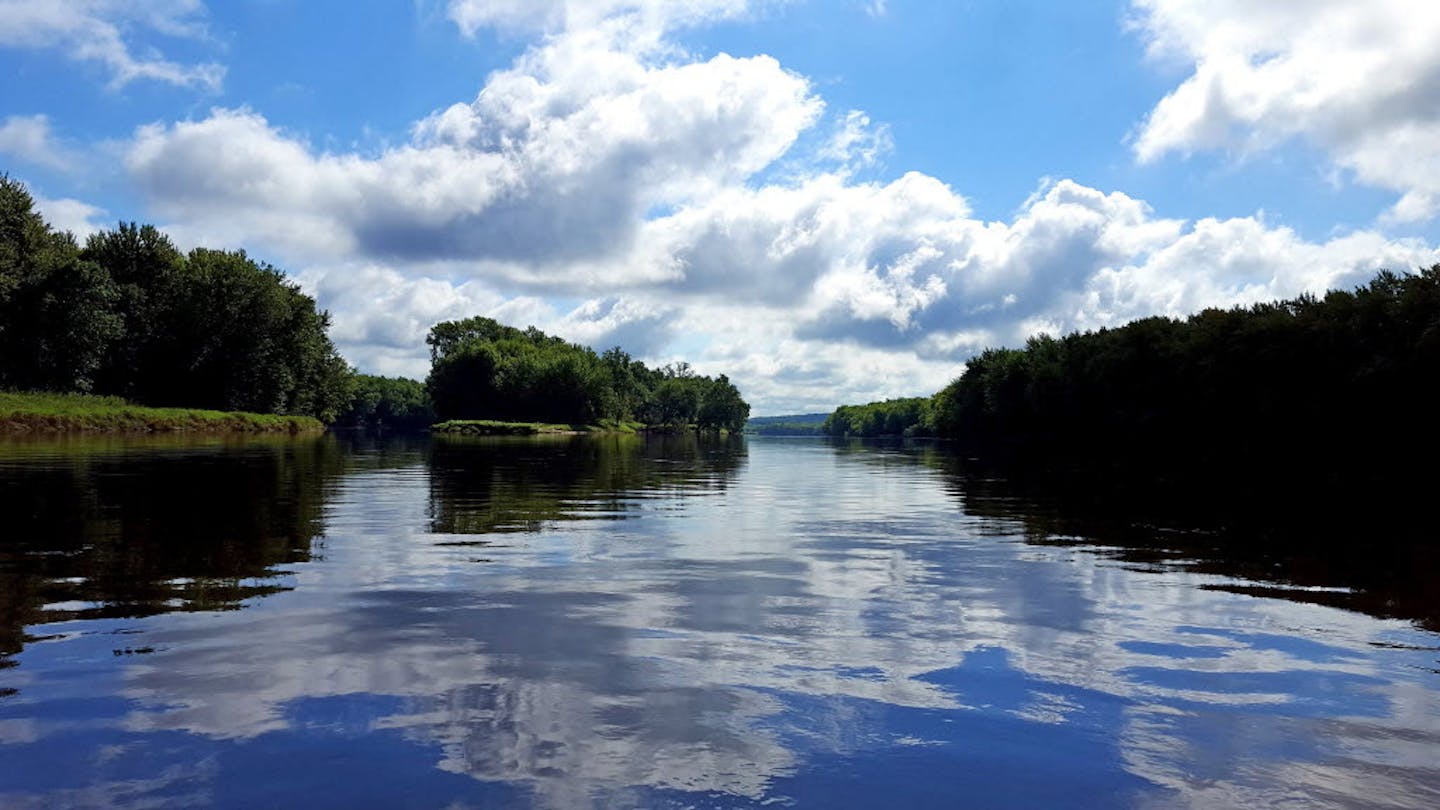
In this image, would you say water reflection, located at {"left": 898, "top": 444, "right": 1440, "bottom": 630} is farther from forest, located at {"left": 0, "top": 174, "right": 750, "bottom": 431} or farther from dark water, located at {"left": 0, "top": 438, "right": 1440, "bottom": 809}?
forest, located at {"left": 0, "top": 174, "right": 750, "bottom": 431}

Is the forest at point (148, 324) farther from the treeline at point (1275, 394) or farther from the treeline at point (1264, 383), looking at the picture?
the treeline at point (1264, 383)

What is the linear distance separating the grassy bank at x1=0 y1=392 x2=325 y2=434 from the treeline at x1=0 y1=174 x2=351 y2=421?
23.5 ft

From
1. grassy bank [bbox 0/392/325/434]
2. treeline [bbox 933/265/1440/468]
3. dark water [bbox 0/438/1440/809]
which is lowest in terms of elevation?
dark water [bbox 0/438/1440/809]

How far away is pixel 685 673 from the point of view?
31.5 ft

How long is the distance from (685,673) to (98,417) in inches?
3869

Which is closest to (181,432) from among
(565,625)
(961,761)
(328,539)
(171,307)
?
(171,307)

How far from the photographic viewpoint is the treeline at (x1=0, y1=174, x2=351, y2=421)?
92.2 m

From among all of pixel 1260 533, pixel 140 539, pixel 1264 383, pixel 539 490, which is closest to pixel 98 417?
pixel 539 490

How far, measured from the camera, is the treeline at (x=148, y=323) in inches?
3629

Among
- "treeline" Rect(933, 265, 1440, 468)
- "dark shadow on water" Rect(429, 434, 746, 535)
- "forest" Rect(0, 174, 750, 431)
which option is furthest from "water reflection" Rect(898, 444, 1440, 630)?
"forest" Rect(0, 174, 750, 431)

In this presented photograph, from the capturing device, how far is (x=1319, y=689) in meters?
9.59

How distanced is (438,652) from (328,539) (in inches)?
421

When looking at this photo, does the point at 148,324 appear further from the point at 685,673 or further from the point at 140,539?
the point at 685,673

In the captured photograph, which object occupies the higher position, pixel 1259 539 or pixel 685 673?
pixel 1259 539
